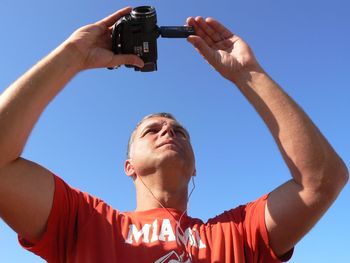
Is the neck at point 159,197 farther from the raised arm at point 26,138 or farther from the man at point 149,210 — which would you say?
the raised arm at point 26,138

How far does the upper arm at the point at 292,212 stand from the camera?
304cm

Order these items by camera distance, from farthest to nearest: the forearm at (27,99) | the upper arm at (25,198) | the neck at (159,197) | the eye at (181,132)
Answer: the eye at (181,132) < the neck at (159,197) < the upper arm at (25,198) < the forearm at (27,99)

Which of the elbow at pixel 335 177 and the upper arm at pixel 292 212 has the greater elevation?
the elbow at pixel 335 177

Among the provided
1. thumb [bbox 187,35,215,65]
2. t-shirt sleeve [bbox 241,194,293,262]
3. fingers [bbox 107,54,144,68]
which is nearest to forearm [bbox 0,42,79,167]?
fingers [bbox 107,54,144,68]

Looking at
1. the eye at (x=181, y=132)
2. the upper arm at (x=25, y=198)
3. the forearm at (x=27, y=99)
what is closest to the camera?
A: the forearm at (x=27, y=99)

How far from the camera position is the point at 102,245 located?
298 cm

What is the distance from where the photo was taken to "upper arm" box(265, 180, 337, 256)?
3.04 m

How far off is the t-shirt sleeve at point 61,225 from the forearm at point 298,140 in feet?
4.97

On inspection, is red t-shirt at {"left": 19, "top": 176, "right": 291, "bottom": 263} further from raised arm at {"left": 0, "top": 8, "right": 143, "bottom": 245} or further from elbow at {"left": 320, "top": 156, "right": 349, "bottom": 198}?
elbow at {"left": 320, "top": 156, "right": 349, "bottom": 198}

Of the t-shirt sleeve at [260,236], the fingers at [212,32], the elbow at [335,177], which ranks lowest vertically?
the t-shirt sleeve at [260,236]

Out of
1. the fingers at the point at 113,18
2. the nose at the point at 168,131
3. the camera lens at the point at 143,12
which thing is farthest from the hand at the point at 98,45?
the nose at the point at 168,131

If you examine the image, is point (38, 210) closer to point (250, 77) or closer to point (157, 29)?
point (157, 29)

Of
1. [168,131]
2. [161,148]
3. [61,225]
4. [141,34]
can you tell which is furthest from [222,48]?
[61,225]

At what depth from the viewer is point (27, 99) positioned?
279 centimetres
